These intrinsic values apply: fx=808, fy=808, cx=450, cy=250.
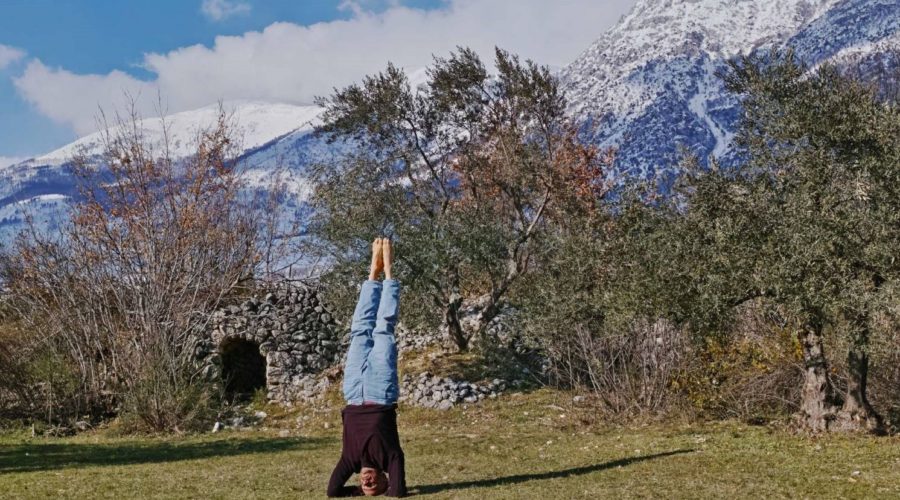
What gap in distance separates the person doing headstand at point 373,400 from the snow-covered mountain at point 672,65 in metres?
62.0

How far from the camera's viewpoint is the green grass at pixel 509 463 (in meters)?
9.48

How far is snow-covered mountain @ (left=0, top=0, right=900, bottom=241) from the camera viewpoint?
91812 millimetres

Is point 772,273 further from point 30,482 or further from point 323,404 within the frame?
point 323,404

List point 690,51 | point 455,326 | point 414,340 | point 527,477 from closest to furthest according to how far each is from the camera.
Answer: point 527,477, point 455,326, point 414,340, point 690,51

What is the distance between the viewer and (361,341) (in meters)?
8.92

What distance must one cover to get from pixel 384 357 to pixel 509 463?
4.08 meters

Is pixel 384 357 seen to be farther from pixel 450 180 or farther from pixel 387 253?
pixel 450 180

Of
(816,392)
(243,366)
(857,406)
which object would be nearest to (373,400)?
(816,392)

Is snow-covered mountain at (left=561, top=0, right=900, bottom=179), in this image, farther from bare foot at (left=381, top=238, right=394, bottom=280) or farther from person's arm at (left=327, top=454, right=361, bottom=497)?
person's arm at (left=327, top=454, right=361, bottom=497)

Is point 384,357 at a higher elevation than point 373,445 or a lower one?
higher

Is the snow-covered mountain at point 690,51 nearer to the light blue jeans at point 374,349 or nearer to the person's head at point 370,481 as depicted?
the light blue jeans at point 374,349

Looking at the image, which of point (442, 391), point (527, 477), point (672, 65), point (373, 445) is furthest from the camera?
point (672, 65)

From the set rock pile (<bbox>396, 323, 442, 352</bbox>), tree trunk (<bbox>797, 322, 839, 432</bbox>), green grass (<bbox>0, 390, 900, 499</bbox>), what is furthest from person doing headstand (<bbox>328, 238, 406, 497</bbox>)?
rock pile (<bbox>396, 323, 442, 352</bbox>)

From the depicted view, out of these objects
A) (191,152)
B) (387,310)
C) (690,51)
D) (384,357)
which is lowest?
(384,357)
